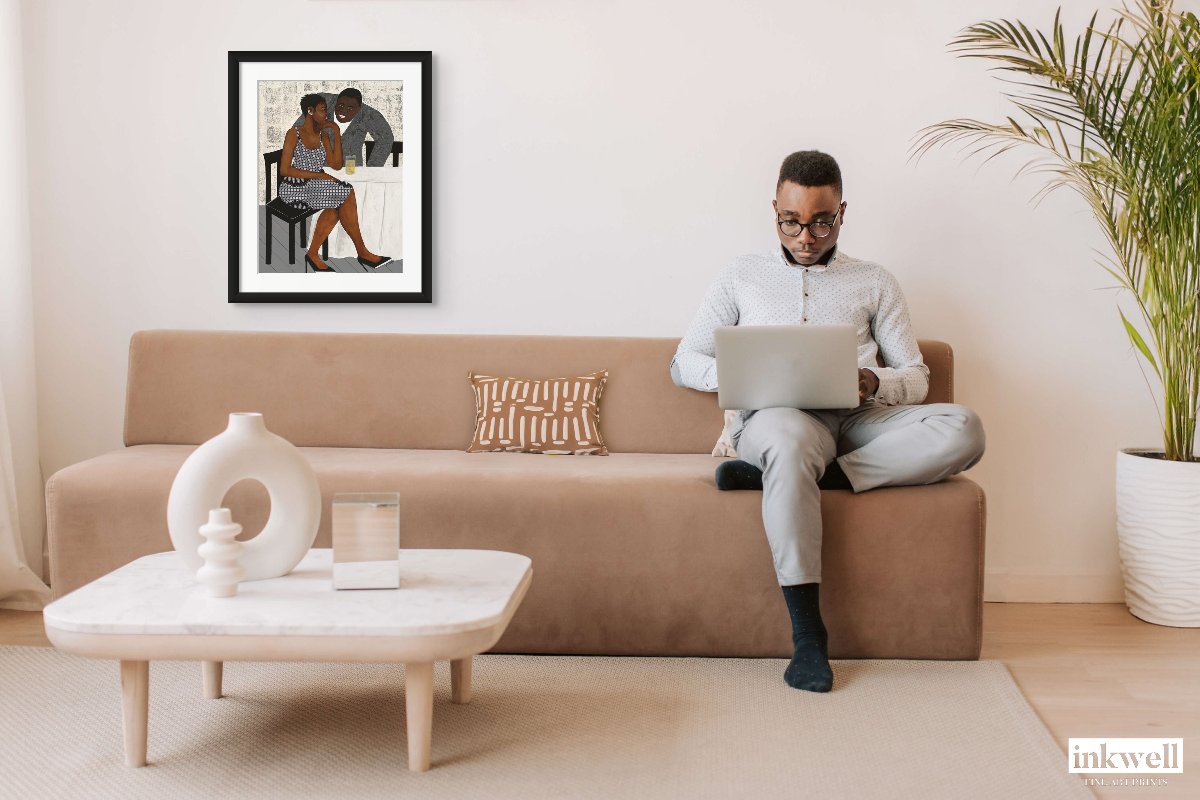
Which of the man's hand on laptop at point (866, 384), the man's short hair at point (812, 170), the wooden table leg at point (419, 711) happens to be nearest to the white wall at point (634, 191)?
the man's short hair at point (812, 170)

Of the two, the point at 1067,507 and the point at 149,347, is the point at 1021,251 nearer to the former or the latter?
the point at 1067,507

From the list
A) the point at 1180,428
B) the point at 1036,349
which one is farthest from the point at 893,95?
the point at 1180,428

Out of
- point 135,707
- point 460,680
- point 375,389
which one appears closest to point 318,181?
point 375,389

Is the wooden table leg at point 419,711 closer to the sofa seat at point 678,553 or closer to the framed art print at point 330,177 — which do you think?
the sofa seat at point 678,553

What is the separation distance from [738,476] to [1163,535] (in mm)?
1315

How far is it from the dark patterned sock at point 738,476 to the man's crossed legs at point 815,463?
0.09 ft

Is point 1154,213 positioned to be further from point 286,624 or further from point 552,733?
point 286,624

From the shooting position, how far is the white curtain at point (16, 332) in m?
3.16

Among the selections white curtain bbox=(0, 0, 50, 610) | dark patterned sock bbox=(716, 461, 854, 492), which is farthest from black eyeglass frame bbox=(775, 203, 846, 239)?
white curtain bbox=(0, 0, 50, 610)

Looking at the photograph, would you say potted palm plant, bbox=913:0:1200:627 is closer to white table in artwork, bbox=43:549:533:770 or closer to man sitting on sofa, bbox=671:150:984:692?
man sitting on sofa, bbox=671:150:984:692

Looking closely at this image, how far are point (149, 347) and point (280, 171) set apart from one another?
0.71 meters

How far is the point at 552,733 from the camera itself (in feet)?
6.75

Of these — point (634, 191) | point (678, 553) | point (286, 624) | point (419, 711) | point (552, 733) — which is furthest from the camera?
point (634, 191)

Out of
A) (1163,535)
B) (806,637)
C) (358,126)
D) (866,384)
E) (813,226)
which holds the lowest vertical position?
(806,637)
